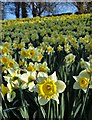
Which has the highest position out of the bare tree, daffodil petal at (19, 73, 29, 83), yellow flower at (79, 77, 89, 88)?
the bare tree

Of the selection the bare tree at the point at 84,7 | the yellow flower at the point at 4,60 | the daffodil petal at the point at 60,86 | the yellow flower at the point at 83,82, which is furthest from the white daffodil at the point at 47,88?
the bare tree at the point at 84,7

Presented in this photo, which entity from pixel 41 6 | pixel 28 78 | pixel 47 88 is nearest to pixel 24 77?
pixel 28 78

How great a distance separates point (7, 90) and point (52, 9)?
39.0 ft

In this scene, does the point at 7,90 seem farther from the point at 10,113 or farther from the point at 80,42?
the point at 80,42

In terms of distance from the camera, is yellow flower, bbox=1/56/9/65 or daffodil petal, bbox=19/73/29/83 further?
yellow flower, bbox=1/56/9/65

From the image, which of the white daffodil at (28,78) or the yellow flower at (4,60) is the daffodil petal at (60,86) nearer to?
the white daffodil at (28,78)

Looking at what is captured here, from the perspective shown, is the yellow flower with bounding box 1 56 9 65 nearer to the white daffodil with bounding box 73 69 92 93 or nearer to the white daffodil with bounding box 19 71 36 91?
the white daffodil with bounding box 19 71 36 91

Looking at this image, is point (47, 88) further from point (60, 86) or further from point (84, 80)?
point (84, 80)

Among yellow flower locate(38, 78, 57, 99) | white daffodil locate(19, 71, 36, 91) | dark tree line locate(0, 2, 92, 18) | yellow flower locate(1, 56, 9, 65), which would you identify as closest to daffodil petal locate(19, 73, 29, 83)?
white daffodil locate(19, 71, 36, 91)

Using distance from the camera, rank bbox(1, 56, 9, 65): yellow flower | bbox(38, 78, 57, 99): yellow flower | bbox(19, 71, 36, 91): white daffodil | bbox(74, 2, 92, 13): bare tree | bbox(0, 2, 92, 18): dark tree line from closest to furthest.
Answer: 1. bbox(38, 78, 57, 99): yellow flower
2. bbox(19, 71, 36, 91): white daffodil
3. bbox(1, 56, 9, 65): yellow flower
4. bbox(0, 2, 92, 18): dark tree line
5. bbox(74, 2, 92, 13): bare tree

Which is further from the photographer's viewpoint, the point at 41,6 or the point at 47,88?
the point at 41,6

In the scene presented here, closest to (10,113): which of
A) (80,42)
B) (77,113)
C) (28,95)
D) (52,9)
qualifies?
(28,95)

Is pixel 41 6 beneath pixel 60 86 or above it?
above

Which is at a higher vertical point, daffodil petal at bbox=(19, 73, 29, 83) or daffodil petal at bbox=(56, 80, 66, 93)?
daffodil petal at bbox=(19, 73, 29, 83)
